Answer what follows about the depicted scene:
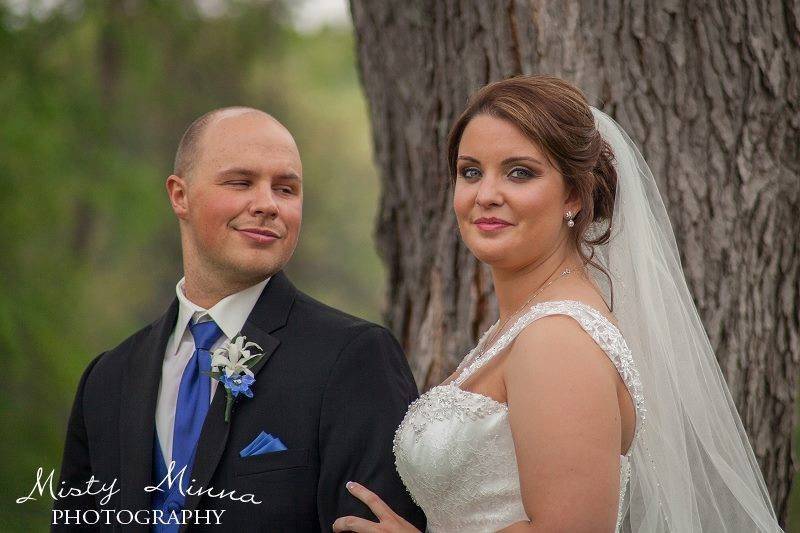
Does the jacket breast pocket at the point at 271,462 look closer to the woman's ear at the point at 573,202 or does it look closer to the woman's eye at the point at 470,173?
the woman's eye at the point at 470,173

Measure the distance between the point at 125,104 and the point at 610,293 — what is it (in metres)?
9.69

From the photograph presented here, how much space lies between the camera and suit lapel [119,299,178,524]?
128 inches

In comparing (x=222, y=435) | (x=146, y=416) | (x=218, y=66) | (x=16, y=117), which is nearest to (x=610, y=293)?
(x=222, y=435)

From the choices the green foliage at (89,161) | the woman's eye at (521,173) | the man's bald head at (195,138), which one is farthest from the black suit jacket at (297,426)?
the green foliage at (89,161)

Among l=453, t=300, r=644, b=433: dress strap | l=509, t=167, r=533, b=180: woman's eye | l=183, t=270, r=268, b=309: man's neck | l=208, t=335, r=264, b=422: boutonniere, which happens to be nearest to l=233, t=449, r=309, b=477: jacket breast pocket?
l=208, t=335, r=264, b=422: boutonniere

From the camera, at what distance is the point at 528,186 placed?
121 inches

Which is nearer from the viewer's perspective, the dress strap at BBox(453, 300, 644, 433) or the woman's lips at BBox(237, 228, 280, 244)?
the dress strap at BBox(453, 300, 644, 433)

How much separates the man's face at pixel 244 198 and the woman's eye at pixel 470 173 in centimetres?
58

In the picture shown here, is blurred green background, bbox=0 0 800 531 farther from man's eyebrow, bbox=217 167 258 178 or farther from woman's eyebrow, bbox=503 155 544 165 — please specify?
woman's eyebrow, bbox=503 155 544 165

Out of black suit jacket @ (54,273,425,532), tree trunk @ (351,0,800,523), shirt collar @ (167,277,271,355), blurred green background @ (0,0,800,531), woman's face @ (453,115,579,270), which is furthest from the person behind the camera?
blurred green background @ (0,0,800,531)

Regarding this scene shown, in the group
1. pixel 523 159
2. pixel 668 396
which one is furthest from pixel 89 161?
pixel 668 396

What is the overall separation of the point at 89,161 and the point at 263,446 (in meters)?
6.75

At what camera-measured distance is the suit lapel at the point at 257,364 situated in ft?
10.4

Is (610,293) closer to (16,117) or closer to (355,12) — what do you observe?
(355,12)
